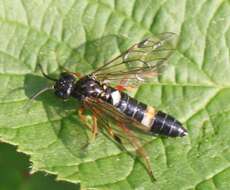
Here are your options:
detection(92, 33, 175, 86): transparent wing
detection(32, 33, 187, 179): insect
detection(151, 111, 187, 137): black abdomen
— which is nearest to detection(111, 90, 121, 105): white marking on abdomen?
detection(32, 33, 187, 179): insect

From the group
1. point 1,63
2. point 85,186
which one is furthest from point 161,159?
point 1,63

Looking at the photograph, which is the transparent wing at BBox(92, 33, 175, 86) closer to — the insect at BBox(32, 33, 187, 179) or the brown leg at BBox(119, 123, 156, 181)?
the insect at BBox(32, 33, 187, 179)

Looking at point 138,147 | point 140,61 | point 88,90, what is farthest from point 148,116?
point 88,90

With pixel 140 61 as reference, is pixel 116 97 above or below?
below

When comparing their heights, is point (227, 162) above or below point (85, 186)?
above

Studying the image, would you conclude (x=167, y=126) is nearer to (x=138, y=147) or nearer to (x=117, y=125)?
(x=138, y=147)

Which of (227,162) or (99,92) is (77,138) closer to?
(99,92)
